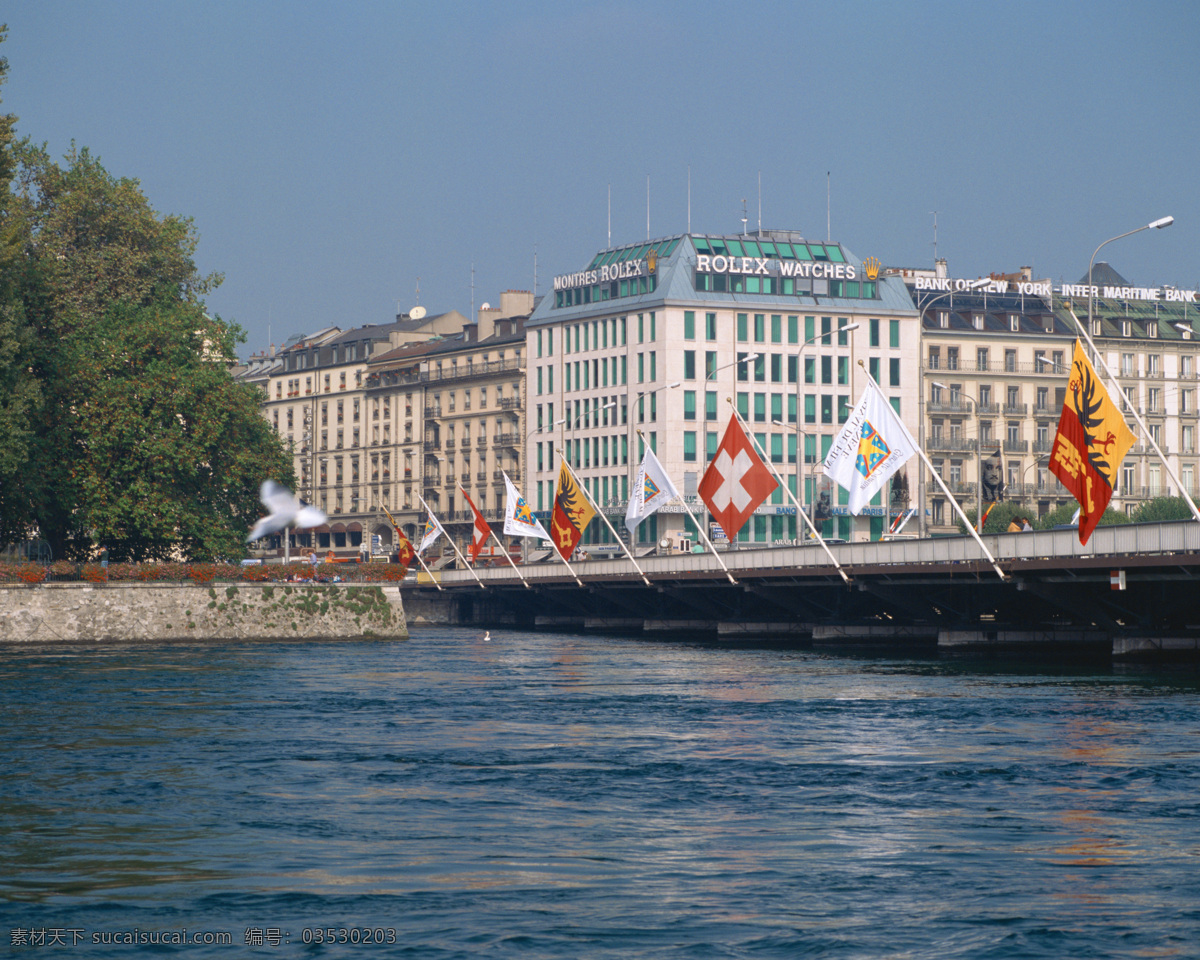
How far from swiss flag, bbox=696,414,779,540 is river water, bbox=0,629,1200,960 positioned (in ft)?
69.5

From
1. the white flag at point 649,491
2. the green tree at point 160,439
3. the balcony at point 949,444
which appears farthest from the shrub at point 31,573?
the balcony at point 949,444

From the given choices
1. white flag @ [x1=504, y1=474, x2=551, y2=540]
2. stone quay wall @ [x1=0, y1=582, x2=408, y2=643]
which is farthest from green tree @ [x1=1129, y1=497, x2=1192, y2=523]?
stone quay wall @ [x1=0, y1=582, x2=408, y2=643]

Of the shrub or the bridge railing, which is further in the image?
the shrub

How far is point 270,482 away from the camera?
85.8m

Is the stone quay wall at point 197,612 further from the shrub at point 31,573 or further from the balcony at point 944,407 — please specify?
the balcony at point 944,407

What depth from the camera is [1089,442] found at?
4556cm

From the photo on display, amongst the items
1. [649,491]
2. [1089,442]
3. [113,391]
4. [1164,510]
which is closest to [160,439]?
[113,391]

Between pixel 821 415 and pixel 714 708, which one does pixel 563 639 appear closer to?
pixel 714 708

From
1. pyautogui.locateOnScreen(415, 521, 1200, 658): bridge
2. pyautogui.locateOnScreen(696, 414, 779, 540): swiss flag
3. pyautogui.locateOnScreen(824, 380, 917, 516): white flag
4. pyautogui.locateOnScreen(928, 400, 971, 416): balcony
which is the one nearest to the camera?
pyautogui.locateOnScreen(415, 521, 1200, 658): bridge

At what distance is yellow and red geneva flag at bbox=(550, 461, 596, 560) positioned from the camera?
83250mm

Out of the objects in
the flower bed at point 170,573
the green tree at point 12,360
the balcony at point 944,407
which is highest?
the balcony at point 944,407

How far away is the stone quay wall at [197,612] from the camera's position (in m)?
73.0

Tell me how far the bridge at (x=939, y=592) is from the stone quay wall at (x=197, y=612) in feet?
47.3

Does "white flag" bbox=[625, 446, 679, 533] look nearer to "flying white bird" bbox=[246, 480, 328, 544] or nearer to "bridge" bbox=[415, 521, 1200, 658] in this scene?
"bridge" bbox=[415, 521, 1200, 658]
